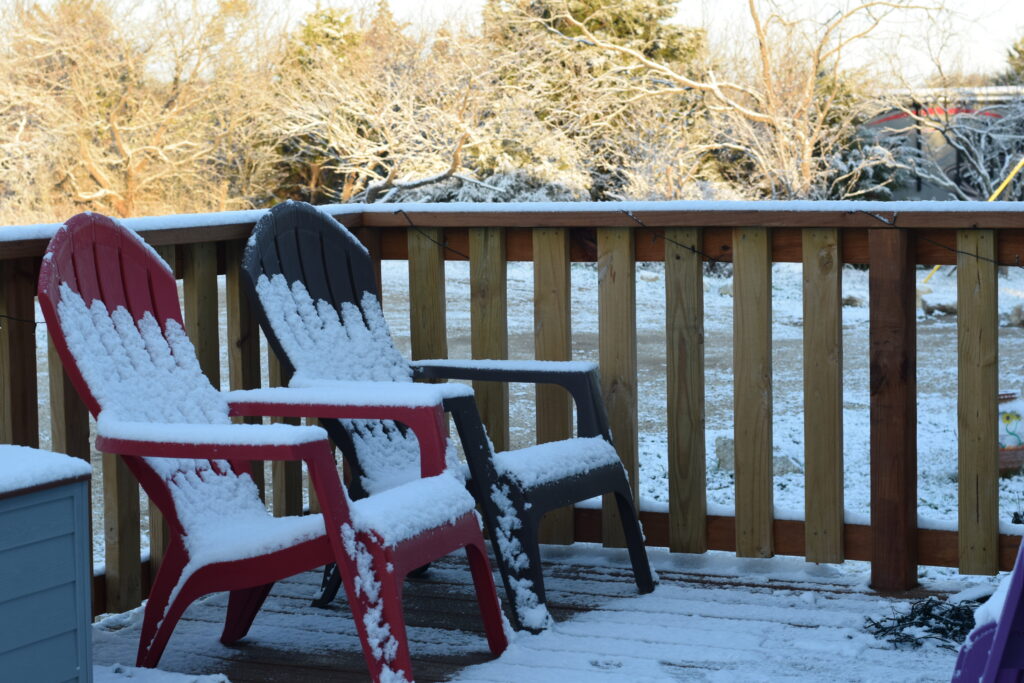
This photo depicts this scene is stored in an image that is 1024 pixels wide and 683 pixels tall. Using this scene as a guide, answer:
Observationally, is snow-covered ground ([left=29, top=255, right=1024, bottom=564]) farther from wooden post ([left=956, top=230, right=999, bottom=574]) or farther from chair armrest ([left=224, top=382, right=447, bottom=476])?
chair armrest ([left=224, top=382, right=447, bottom=476])

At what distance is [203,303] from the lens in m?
2.82

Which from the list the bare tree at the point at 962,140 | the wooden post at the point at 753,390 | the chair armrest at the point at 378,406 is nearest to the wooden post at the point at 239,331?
the chair armrest at the point at 378,406

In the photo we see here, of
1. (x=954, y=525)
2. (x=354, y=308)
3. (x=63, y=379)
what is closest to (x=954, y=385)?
(x=954, y=525)

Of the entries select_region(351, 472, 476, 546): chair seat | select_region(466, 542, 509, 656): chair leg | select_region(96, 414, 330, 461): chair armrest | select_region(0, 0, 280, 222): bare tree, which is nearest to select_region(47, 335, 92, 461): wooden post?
select_region(96, 414, 330, 461): chair armrest

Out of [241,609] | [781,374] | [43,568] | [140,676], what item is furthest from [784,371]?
[43,568]

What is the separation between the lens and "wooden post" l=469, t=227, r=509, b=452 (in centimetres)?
319

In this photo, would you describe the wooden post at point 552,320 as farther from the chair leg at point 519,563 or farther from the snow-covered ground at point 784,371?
the chair leg at point 519,563

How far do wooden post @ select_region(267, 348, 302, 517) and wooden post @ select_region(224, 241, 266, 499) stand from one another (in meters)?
0.09

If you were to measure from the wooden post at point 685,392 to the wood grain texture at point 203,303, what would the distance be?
1.09 metres

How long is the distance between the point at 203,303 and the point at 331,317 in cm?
30

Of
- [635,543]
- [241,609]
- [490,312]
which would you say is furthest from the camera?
[490,312]

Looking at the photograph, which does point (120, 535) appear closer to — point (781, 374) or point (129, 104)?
point (781, 374)

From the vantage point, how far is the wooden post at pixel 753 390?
2.96 metres

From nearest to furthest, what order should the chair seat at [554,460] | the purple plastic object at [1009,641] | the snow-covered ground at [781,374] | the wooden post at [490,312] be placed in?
the purple plastic object at [1009,641] < the chair seat at [554,460] < the wooden post at [490,312] < the snow-covered ground at [781,374]
